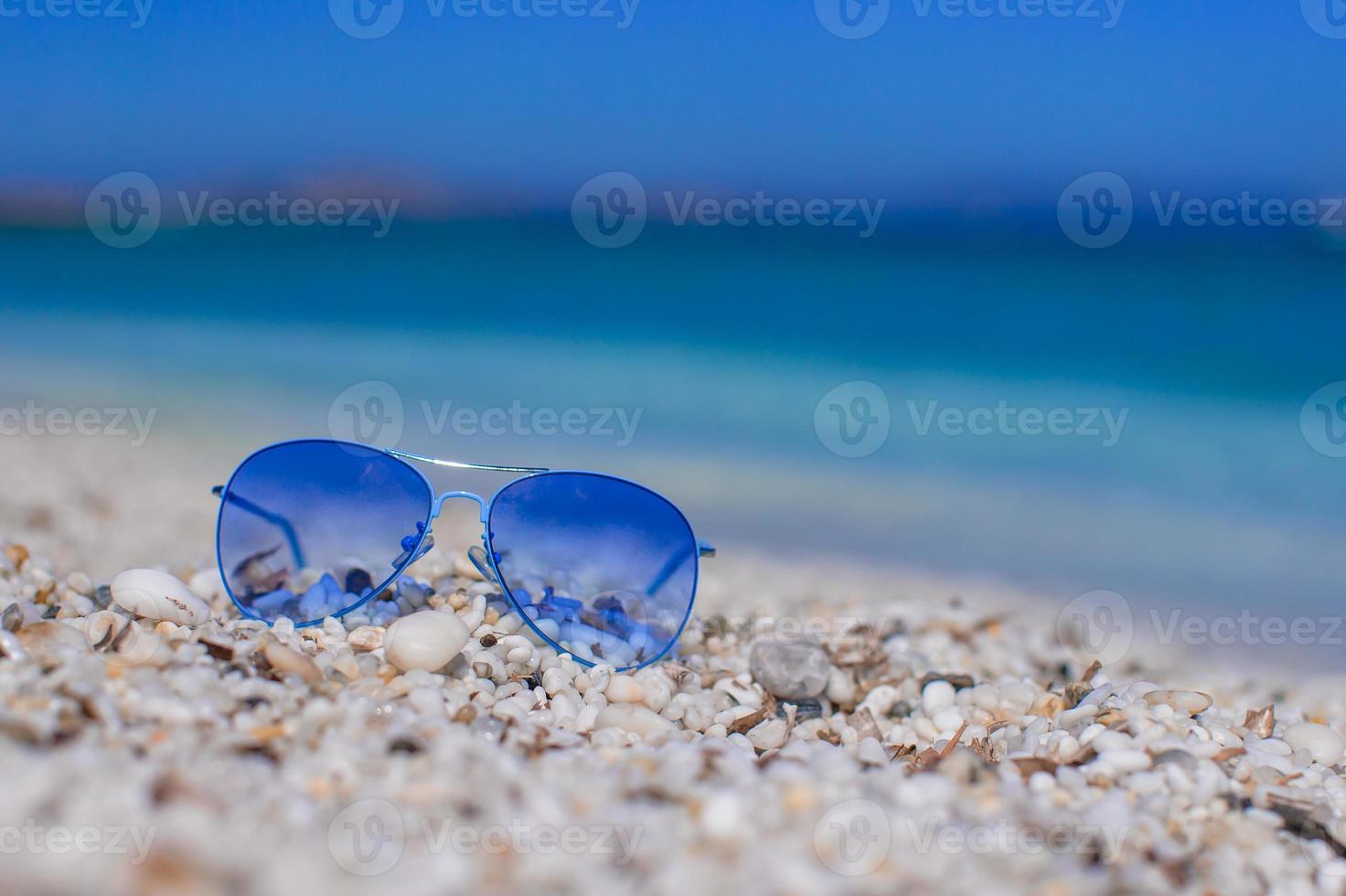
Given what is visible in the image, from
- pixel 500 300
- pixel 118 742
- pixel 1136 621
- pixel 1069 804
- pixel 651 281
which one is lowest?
pixel 118 742

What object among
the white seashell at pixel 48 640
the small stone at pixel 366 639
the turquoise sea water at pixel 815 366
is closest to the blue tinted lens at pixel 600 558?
the small stone at pixel 366 639

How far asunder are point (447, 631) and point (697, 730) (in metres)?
0.65

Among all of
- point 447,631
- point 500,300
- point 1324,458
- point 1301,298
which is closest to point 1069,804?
point 447,631

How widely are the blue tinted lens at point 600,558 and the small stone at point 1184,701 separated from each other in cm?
118

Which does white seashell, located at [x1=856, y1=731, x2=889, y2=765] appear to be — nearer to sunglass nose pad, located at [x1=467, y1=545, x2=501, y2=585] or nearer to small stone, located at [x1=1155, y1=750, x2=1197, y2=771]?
small stone, located at [x1=1155, y1=750, x2=1197, y2=771]

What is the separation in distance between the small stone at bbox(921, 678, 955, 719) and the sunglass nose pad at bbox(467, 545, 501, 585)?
1227mm

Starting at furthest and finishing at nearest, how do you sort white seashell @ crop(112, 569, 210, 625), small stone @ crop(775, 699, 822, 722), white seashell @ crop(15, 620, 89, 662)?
small stone @ crop(775, 699, 822, 722), white seashell @ crop(112, 569, 210, 625), white seashell @ crop(15, 620, 89, 662)

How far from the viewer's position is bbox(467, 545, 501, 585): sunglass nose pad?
2617mm

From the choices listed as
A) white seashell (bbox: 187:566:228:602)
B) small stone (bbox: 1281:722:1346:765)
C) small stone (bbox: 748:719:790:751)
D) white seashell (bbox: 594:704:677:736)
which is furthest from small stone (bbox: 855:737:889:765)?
white seashell (bbox: 187:566:228:602)

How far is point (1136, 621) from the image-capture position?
398 cm

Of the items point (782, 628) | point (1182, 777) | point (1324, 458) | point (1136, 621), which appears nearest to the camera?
point (1182, 777)

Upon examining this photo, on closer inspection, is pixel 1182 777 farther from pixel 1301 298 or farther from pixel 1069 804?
pixel 1301 298

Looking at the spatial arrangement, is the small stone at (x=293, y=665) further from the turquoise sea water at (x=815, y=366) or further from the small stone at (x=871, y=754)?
the turquoise sea water at (x=815, y=366)

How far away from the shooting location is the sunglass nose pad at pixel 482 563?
2617 mm
